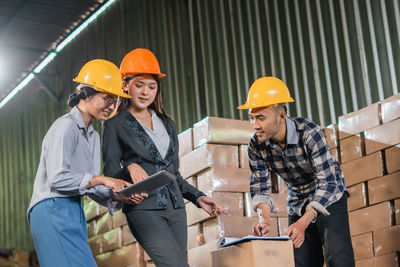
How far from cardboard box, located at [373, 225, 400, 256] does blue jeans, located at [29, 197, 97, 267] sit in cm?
270

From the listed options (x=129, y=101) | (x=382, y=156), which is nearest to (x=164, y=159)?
(x=129, y=101)

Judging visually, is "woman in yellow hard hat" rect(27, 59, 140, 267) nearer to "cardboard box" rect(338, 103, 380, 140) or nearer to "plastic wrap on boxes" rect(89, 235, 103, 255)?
"cardboard box" rect(338, 103, 380, 140)

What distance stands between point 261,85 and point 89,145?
4.07ft

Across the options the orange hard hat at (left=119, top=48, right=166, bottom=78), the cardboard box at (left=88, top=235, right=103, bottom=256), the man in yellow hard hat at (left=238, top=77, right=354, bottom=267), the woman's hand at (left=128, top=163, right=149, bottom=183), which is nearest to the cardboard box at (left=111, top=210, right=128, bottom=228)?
the cardboard box at (left=88, top=235, right=103, bottom=256)

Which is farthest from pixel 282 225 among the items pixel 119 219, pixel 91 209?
pixel 91 209

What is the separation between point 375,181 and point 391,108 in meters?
0.60

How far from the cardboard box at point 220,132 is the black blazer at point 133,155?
174 centimetres

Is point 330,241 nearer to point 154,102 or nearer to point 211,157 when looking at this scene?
point 154,102

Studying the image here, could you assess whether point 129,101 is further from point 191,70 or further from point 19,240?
point 19,240

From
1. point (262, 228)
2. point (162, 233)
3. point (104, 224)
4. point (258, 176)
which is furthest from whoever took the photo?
point (104, 224)

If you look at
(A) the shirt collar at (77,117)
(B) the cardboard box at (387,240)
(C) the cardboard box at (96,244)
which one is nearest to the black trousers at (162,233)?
(A) the shirt collar at (77,117)

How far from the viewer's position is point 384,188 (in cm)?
461

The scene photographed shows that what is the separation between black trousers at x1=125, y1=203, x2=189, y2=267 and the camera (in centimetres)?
284

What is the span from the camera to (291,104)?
6.67 m
